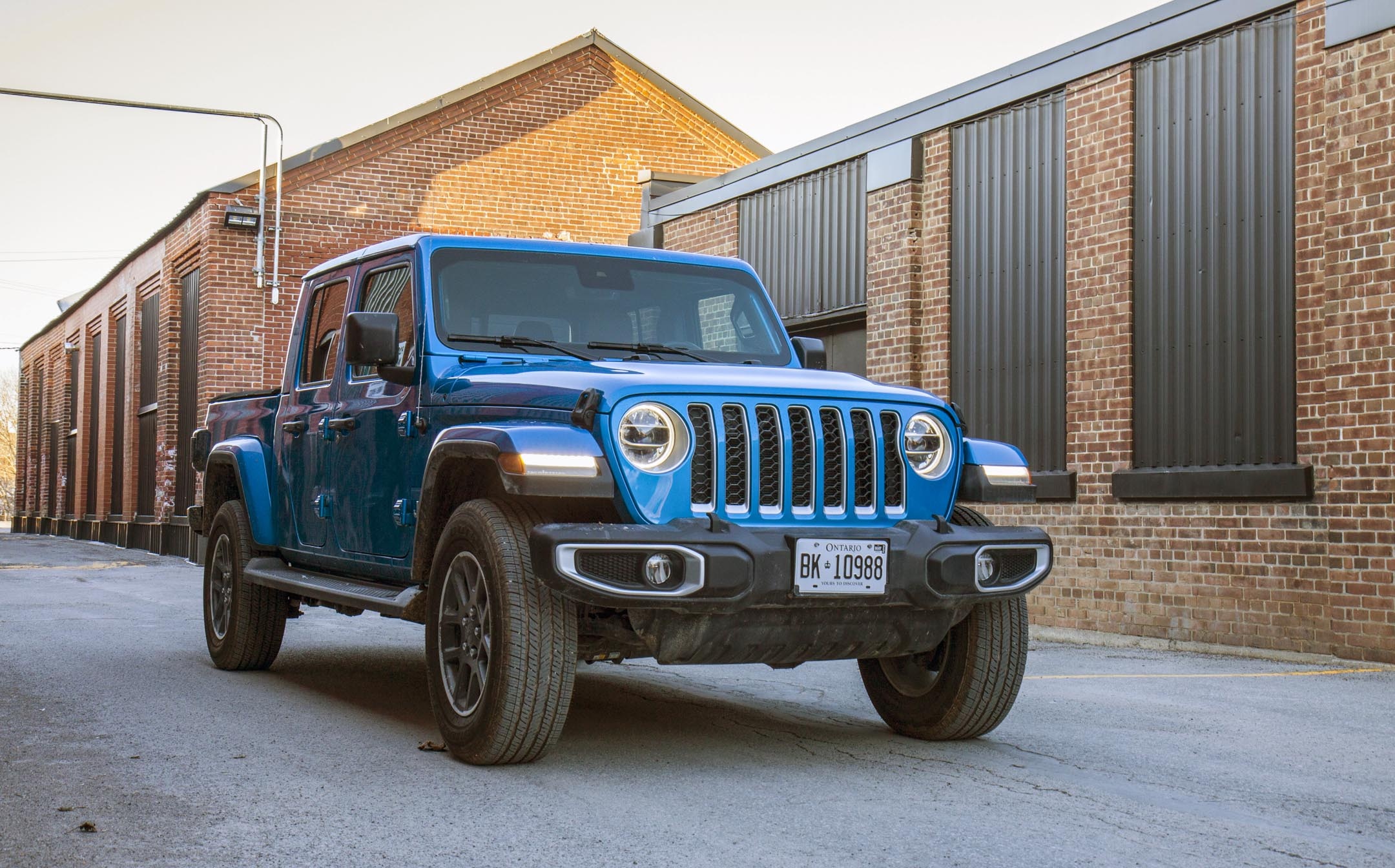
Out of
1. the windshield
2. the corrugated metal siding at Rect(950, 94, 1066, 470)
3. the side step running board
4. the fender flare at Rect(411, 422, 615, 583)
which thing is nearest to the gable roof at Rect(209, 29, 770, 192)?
the corrugated metal siding at Rect(950, 94, 1066, 470)

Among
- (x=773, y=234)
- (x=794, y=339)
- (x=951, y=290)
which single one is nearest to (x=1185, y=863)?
(x=794, y=339)

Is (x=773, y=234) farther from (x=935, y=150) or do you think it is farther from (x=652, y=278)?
(x=652, y=278)

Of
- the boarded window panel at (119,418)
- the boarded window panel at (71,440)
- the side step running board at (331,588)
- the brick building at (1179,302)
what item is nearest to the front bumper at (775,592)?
the side step running board at (331,588)

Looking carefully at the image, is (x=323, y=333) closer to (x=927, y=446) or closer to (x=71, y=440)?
(x=927, y=446)

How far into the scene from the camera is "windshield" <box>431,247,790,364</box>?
6.65 meters

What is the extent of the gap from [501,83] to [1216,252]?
52.4ft

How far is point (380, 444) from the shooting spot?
676 centimetres

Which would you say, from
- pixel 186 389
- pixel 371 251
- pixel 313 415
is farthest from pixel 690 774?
pixel 186 389

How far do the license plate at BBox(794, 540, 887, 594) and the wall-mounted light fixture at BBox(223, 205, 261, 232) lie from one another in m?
19.1

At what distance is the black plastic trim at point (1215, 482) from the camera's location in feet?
33.1

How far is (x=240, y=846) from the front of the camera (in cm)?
432

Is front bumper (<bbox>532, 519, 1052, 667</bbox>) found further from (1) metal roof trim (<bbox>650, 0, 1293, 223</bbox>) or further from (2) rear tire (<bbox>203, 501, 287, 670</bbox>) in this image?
(1) metal roof trim (<bbox>650, 0, 1293, 223</bbox>)

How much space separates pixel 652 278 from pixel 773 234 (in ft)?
31.1

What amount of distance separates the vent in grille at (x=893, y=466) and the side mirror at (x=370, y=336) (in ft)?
6.75
